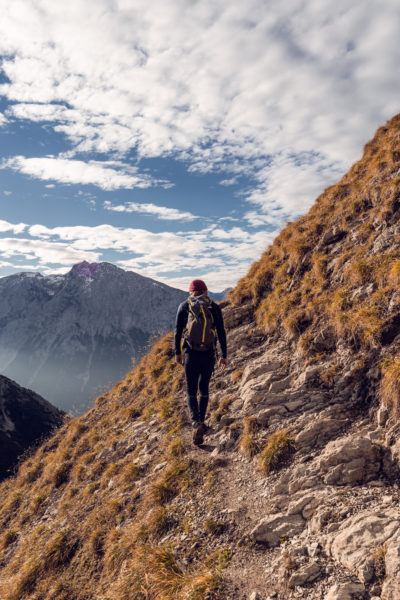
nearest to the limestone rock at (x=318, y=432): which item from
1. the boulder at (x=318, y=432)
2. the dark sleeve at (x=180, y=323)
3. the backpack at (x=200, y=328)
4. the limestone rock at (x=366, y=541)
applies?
the boulder at (x=318, y=432)

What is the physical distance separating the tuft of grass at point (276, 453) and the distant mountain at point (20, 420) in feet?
70.3

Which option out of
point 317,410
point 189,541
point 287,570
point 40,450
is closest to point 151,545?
point 189,541

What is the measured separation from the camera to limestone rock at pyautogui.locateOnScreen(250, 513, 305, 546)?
16.2 feet

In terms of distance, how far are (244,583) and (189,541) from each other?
141cm

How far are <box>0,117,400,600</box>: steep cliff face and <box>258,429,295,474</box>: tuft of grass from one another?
3 centimetres

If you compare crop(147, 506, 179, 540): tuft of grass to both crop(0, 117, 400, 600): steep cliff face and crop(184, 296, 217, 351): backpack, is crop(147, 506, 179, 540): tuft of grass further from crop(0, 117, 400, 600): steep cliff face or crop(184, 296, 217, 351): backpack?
crop(184, 296, 217, 351): backpack

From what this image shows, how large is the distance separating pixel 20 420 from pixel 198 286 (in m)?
26.8

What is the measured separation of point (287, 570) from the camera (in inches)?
169

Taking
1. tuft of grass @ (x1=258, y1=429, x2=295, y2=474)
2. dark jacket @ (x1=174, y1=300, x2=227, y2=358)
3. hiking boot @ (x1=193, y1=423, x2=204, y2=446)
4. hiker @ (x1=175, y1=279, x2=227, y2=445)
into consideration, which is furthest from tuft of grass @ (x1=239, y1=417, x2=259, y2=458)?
dark jacket @ (x1=174, y1=300, x2=227, y2=358)

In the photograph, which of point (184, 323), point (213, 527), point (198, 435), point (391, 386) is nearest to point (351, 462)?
point (391, 386)

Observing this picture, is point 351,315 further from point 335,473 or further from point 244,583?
point 244,583

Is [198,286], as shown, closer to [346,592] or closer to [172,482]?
[172,482]

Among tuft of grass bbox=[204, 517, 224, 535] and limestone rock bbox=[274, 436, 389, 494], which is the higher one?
limestone rock bbox=[274, 436, 389, 494]

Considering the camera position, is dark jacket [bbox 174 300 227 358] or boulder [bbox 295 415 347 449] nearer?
boulder [bbox 295 415 347 449]
